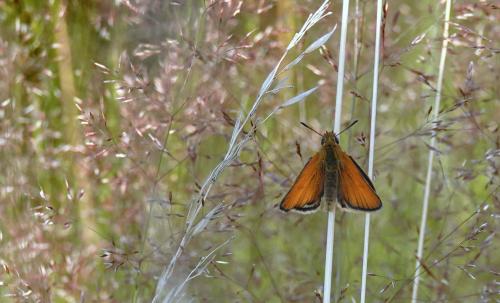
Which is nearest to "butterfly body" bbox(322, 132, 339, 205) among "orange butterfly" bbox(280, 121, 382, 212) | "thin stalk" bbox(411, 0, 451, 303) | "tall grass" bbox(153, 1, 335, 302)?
"orange butterfly" bbox(280, 121, 382, 212)

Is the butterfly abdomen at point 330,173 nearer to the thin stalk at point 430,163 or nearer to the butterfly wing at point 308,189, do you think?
the butterfly wing at point 308,189

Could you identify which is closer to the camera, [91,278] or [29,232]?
[29,232]

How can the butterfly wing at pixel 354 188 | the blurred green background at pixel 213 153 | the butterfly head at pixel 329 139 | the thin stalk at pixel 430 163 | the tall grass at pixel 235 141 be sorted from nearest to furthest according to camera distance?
the tall grass at pixel 235 141 → the butterfly wing at pixel 354 188 → the butterfly head at pixel 329 139 → the thin stalk at pixel 430 163 → the blurred green background at pixel 213 153

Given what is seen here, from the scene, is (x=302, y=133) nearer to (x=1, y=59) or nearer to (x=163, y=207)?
(x=163, y=207)

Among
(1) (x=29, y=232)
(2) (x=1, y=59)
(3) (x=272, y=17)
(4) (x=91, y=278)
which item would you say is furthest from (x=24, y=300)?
(3) (x=272, y=17)

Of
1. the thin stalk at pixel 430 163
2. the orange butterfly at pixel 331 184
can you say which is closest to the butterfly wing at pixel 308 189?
the orange butterfly at pixel 331 184

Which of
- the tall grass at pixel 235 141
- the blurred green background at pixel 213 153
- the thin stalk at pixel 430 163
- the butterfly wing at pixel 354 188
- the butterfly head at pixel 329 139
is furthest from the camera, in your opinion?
the blurred green background at pixel 213 153
